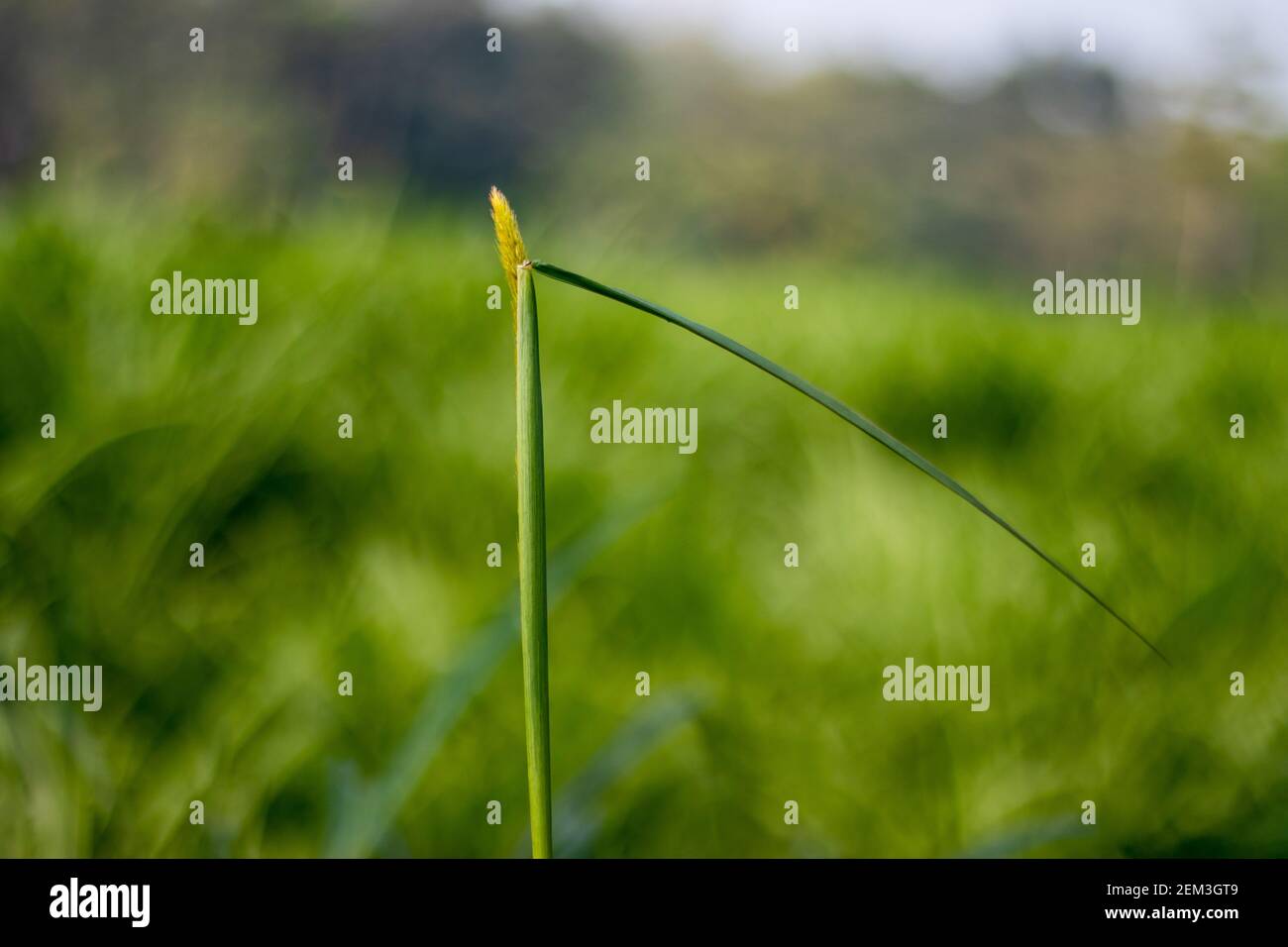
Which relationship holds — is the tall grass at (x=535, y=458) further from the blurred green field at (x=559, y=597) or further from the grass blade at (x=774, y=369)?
the blurred green field at (x=559, y=597)

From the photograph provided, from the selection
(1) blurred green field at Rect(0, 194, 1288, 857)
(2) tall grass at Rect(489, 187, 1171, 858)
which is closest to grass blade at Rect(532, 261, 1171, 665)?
(2) tall grass at Rect(489, 187, 1171, 858)

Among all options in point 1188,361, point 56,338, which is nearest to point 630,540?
point 56,338

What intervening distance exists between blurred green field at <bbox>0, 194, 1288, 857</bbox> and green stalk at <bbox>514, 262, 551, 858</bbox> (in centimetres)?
12

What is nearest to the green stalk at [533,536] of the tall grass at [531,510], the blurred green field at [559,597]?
the tall grass at [531,510]

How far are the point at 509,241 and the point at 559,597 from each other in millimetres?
295

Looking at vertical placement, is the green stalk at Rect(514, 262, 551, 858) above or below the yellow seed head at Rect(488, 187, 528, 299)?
below

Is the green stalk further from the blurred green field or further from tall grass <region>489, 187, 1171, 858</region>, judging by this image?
the blurred green field

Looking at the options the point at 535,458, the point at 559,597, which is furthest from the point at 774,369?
the point at 559,597

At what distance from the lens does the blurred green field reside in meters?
0.43

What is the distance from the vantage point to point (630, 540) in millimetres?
581

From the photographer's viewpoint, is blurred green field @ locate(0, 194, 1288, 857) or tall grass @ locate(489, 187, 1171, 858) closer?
tall grass @ locate(489, 187, 1171, 858)

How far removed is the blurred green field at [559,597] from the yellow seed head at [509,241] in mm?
158
